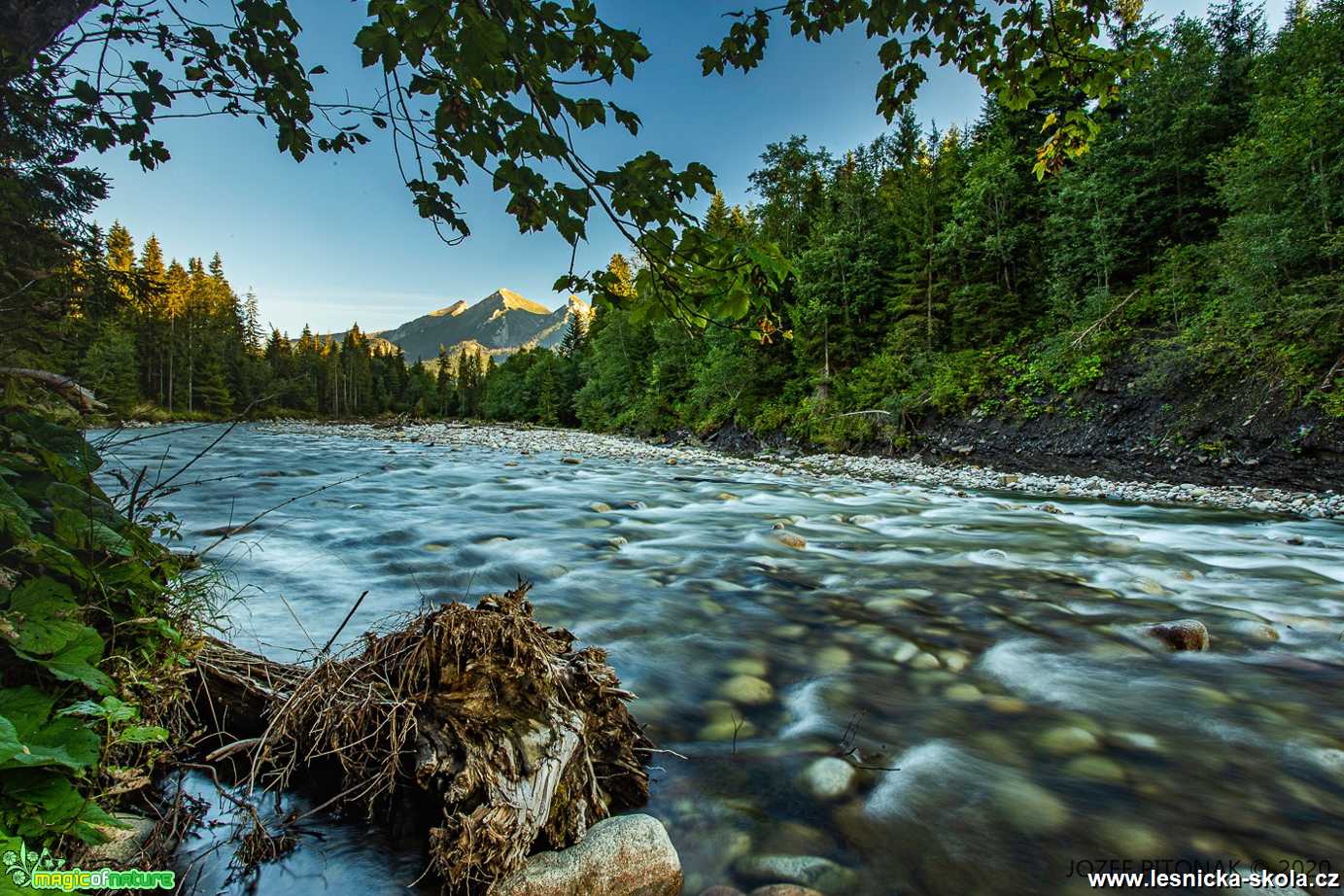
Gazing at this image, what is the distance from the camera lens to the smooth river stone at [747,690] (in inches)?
107

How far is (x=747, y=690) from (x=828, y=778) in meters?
0.73

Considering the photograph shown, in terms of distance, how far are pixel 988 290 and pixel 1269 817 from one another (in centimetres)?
2295

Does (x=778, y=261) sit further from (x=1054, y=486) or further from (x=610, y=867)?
(x=1054, y=486)

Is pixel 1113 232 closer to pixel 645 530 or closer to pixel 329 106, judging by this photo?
pixel 645 530

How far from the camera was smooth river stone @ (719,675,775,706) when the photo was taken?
2.73 metres

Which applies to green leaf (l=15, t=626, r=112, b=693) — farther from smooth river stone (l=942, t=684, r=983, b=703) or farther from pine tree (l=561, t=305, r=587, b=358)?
pine tree (l=561, t=305, r=587, b=358)

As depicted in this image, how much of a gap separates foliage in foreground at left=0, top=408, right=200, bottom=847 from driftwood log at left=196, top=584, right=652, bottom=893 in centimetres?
21

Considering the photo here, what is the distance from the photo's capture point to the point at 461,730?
1602 millimetres

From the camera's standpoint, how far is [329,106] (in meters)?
2.60

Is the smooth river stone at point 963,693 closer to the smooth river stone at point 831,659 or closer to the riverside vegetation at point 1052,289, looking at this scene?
the smooth river stone at point 831,659

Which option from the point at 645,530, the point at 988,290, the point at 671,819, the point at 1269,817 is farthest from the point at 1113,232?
the point at 671,819

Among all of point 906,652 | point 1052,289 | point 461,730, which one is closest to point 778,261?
point 461,730

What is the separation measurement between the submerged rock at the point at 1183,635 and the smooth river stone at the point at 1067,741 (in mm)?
1421

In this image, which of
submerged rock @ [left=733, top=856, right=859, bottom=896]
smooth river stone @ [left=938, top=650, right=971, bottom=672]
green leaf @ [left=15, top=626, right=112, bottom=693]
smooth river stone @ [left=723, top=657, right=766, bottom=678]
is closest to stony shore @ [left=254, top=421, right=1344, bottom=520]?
smooth river stone @ [left=938, top=650, right=971, bottom=672]
